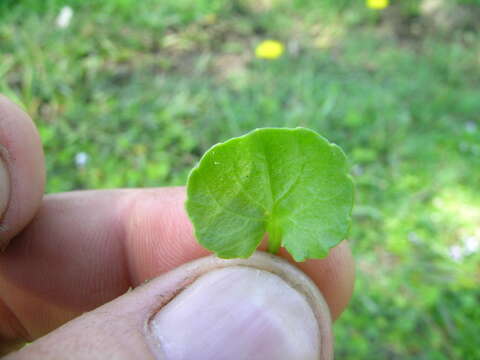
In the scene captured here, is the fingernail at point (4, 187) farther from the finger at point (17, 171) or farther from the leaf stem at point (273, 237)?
the leaf stem at point (273, 237)

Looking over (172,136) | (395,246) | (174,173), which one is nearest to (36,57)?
(172,136)

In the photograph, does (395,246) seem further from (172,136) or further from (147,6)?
(147,6)

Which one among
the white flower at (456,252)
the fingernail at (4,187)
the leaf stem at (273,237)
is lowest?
the white flower at (456,252)

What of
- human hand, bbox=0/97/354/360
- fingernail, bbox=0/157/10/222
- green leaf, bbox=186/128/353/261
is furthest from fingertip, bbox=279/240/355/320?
fingernail, bbox=0/157/10/222

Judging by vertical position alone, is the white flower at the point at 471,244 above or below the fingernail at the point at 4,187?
below

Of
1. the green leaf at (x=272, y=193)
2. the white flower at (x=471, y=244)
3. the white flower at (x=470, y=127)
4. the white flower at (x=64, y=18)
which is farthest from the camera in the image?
the white flower at (x=64, y=18)

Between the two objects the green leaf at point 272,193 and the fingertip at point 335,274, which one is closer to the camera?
the green leaf at point 272,193

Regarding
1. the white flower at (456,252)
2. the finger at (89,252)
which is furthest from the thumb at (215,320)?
the white flower at (456,252)

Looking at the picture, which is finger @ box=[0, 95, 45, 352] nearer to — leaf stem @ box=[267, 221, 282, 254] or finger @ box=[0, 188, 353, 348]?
finger @ box=[0, 188, 353, 348]

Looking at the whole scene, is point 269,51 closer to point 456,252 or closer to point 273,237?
point 456,252
